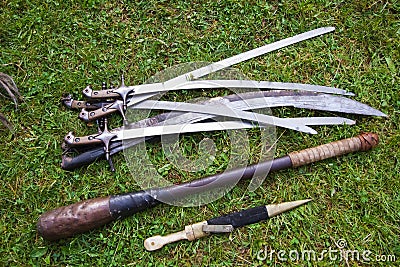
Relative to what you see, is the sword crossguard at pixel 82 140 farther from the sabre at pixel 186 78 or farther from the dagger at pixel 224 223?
the dagger at pixel 224 223

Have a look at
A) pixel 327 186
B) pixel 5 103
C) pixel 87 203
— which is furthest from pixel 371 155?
pixel 5 103

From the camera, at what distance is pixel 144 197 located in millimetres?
2631

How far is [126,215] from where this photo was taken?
8.66 ft

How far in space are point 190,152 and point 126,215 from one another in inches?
21.7

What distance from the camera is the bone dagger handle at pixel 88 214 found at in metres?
2.54

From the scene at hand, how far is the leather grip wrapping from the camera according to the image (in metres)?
2.72

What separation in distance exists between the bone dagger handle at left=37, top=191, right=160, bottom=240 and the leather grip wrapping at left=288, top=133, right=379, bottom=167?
35.7 inches

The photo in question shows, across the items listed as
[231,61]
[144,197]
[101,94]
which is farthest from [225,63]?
[144,197]

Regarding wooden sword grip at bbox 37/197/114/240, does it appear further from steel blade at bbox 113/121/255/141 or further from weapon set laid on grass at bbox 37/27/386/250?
steel blade at bbox 113/121/255/141

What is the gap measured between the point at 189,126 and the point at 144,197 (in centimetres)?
51

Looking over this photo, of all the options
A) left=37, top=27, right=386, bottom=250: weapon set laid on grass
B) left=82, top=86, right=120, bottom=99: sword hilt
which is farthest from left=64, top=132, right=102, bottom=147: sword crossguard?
left=82, top=86, right=120, bottom=99: sword hilt

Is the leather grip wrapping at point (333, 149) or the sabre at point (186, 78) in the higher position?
the sabre at point (186, 78)

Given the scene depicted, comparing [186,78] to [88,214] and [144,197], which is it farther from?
[88,214]

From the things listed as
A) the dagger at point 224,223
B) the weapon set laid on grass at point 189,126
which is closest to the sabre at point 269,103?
the weapon set laid on grass at point 189,126
